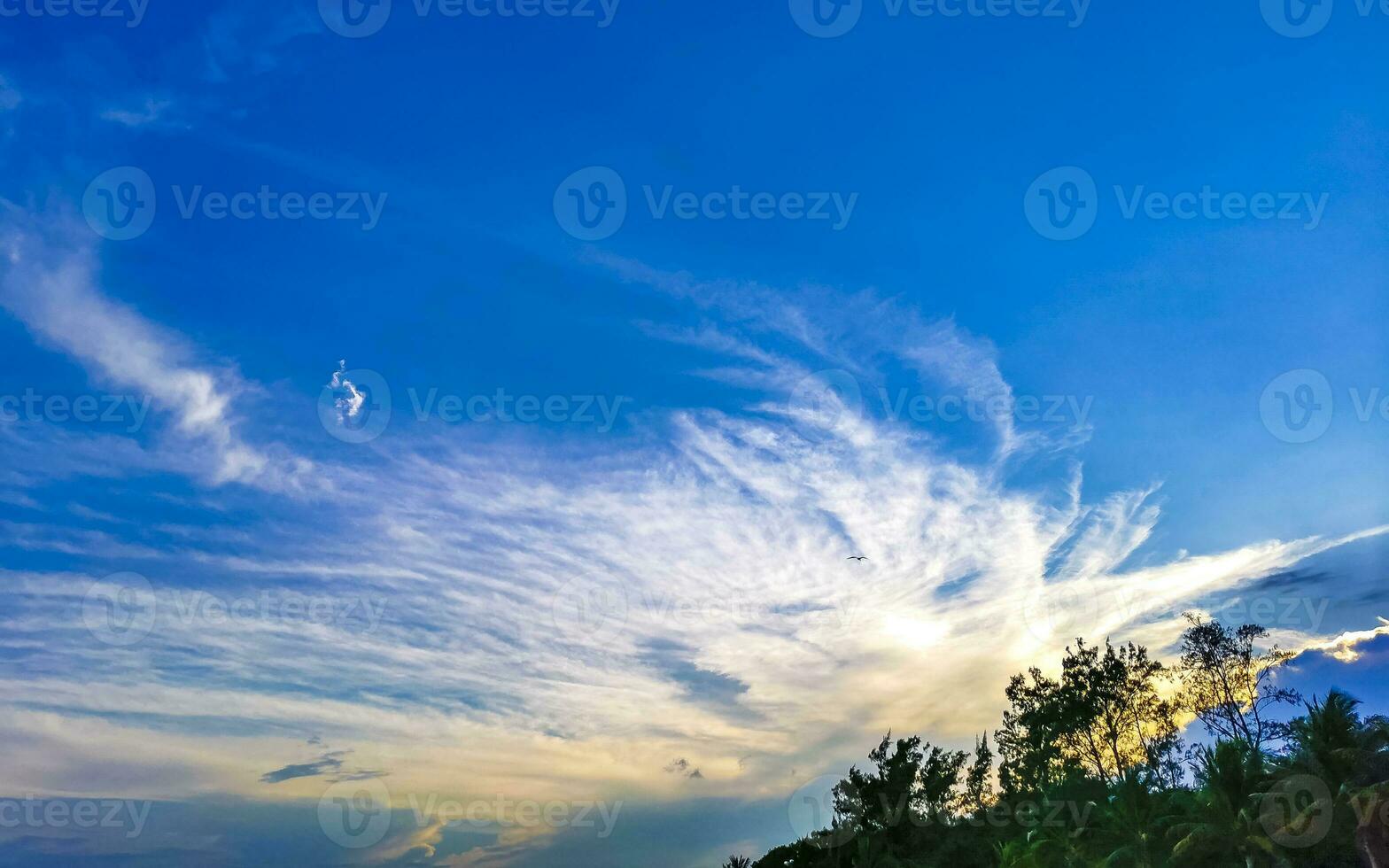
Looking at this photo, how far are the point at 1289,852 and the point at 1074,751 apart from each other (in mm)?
41099

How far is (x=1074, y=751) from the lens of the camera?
244ft

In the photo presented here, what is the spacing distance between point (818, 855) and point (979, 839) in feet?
49.7

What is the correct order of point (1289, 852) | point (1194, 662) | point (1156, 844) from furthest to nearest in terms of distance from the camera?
point (1194, 662), point (1156, 844), point (1289, 852)

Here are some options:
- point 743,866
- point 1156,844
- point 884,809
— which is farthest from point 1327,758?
point 743,866

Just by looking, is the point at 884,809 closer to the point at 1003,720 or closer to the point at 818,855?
the point at 818,855

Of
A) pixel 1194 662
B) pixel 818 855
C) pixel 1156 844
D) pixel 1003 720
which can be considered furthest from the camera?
pixel 1003 720

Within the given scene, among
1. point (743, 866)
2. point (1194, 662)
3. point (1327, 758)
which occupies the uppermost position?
point (1194, 662)

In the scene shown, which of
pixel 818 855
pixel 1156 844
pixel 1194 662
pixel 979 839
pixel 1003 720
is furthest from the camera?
pixel 1003 720

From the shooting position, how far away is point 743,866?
74625 mm

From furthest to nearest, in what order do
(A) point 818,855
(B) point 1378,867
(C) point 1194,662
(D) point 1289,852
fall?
(A) point 818,855, (C) point 1194,662, (D) point 1289,852, (B) point 1378,867

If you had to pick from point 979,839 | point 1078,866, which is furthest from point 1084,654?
point 1078,866

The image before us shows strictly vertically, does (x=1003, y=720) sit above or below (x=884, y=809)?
above

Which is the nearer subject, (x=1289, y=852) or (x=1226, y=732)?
(x=1289, y=852)

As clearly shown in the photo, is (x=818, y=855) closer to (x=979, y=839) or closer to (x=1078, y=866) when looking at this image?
(x=979, y=839)
